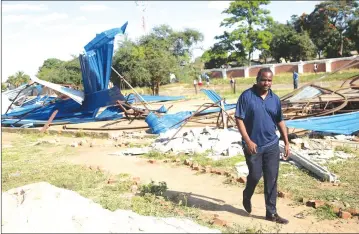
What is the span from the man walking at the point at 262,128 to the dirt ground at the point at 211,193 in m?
0.28

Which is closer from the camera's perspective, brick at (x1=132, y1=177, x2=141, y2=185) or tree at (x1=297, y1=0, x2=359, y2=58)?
brick at (x1=132, y1=177, x2=141, y2=185)

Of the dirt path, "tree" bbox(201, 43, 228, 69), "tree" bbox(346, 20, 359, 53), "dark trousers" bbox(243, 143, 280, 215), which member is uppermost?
"tree" bbox(346, 20, 359, 53)

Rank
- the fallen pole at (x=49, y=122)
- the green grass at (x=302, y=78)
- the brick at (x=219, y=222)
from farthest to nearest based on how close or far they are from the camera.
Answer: the green grass at (x=302, y=78) → the fallen pole at (x=49, y=122) → the brick at (x=219, y=222)

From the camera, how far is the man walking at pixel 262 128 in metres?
4.07

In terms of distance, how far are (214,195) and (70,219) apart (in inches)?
97.8

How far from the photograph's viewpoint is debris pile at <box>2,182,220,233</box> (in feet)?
10.7

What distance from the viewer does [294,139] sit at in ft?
27.7

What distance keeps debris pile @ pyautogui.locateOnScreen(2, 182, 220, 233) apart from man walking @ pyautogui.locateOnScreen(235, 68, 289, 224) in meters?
0.99

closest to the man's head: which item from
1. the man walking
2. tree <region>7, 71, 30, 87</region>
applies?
the man walking

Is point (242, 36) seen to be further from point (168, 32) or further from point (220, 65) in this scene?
point (168, 32)

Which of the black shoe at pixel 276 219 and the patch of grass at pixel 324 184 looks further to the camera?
the patch of grass at pixel 324 184

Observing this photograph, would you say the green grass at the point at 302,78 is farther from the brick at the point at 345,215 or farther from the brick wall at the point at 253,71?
the brick at the point at 345,215

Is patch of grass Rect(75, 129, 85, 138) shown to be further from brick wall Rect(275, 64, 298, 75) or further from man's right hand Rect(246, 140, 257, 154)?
brick wall Rect(275, 64, 298, 75)

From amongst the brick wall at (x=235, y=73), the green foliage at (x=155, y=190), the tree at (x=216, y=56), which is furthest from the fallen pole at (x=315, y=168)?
the tree at (x=216, y=56)
